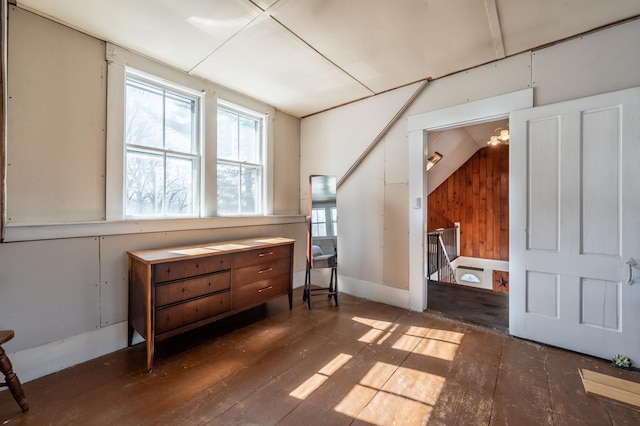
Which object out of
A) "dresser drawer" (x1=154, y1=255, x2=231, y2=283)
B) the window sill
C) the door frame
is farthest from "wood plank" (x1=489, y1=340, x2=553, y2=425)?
the window sill

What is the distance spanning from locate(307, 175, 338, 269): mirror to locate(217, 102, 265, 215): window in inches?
31.2

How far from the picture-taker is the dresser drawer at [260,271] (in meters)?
2.61

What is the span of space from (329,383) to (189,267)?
4.63 feet

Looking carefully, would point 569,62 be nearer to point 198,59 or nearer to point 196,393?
point 198,59

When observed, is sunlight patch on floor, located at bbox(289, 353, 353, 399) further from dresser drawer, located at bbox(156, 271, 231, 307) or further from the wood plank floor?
dresser drawer, located at bbox(156, 271, 231, 307)

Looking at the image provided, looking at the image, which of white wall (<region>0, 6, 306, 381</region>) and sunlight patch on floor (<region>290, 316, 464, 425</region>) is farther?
white wall (<region>0, 6, 306, 381</region>)

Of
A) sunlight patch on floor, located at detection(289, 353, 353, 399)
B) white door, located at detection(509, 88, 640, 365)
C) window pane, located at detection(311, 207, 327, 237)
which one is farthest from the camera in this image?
window pane, located at detection(311, 207, 327, 237)

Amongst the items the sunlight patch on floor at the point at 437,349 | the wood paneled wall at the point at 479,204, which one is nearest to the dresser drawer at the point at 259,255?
the sunlight patch on floor at the point at 437,349

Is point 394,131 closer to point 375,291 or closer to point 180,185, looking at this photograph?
point 375,291

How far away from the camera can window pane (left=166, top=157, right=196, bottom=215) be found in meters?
2.71

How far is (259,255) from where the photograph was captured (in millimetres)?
2793

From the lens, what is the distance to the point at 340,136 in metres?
3.72

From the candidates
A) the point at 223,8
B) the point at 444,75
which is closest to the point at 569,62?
the point at 444,75

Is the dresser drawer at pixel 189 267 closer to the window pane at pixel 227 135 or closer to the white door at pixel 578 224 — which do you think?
the window pane at pixel 227 135
